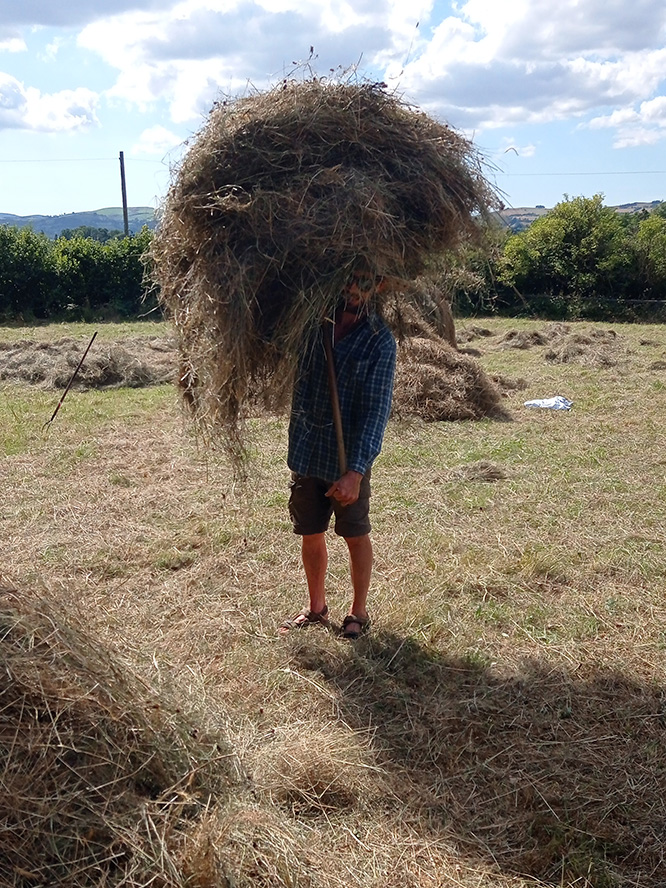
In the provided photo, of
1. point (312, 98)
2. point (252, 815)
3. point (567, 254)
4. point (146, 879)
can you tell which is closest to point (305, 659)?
point (252, 815)

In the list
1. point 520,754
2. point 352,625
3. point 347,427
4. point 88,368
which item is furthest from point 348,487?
point 88,368

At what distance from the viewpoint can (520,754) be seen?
302 centimetres

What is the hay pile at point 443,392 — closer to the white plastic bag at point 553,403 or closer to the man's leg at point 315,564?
the white plastic bag at point 553,403

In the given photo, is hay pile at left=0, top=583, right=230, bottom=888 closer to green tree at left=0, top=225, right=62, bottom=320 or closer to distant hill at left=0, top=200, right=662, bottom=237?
distant hill at left=0, top=200, right=662, bottom=237

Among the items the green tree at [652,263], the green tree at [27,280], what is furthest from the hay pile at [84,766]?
the green tree at [652,263]

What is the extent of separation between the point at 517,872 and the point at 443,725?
776 millimetres

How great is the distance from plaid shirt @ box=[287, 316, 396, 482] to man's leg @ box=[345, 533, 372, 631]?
37 cm

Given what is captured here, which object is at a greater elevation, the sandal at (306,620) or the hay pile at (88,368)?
the hay pile at (88,368)

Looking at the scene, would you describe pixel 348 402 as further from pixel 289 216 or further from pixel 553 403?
pixel 553 403

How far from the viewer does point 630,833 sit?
8.54 ft

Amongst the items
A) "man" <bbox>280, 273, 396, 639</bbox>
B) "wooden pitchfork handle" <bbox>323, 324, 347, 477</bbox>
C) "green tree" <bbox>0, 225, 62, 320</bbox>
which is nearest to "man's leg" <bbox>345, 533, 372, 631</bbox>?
"man" <bbox>280, 273, 396, 639</bbox>

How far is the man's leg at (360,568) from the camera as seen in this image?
3.79 m

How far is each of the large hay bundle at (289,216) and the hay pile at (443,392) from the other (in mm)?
5105

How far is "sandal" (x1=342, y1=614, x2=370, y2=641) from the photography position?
151 inches
